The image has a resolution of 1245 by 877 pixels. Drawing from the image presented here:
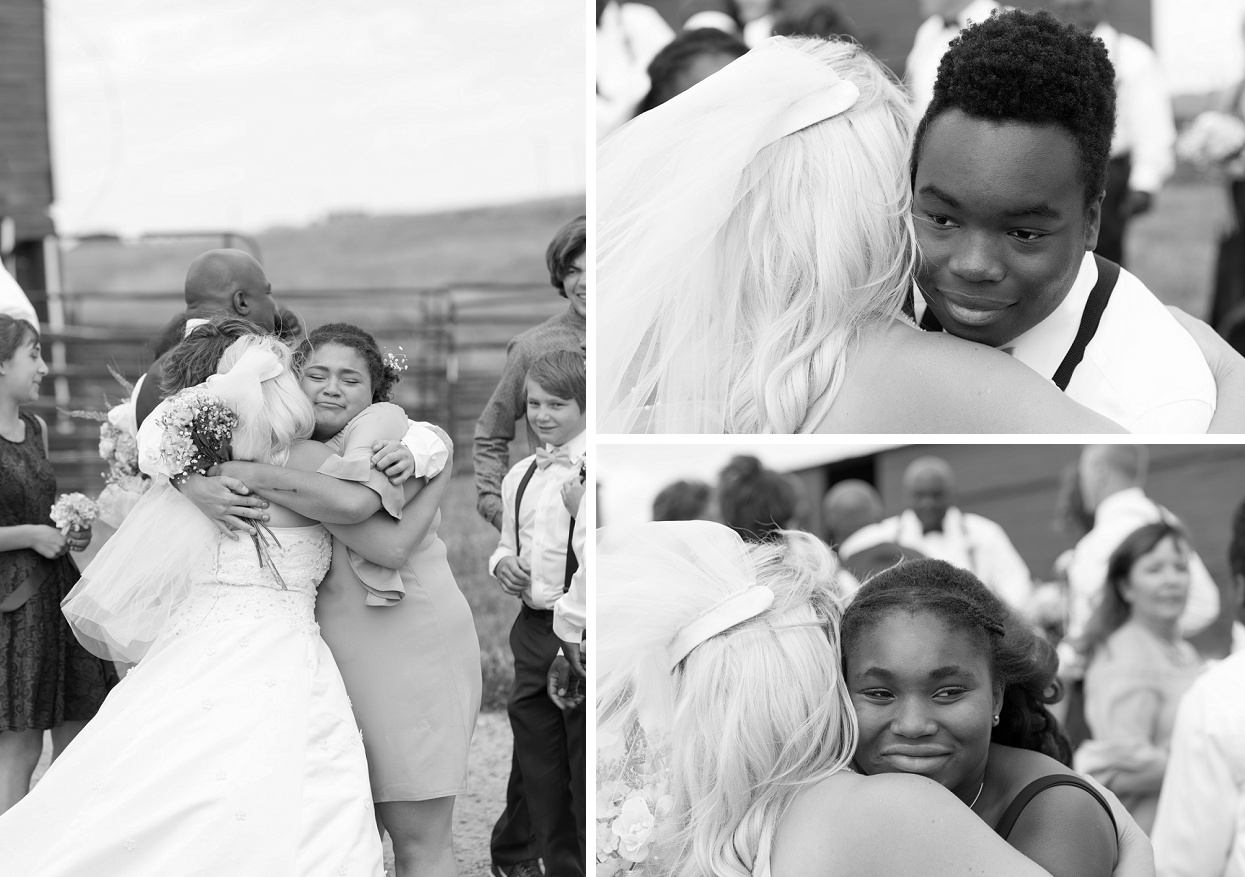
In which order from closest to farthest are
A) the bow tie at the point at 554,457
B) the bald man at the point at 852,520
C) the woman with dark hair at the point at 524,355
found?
the bow tie at the point at 554,457
the woman with dark hair at the point at 524,355
the bald man at the point at 852,520

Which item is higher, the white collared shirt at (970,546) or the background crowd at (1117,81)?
the background crowd at (1117,81)

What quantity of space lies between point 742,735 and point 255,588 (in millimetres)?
1463

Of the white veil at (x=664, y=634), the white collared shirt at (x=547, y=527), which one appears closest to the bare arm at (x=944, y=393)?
the white veil at (x=664, y=634)

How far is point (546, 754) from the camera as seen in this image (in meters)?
4.17

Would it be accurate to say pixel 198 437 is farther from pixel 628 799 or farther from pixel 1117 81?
pixel 1117 81

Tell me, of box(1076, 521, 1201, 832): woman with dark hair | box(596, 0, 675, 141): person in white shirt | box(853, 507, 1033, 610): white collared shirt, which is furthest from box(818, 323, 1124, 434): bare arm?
box(596, 0, 675, 141): person in white shirt

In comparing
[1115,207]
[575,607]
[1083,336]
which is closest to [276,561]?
[575,607]

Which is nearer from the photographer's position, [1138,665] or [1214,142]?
[1138,665]


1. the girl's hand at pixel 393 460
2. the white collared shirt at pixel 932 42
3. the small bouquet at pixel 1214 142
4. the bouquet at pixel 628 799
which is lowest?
the bouquet at pixel 628 799

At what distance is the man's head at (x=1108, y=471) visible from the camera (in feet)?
21.0

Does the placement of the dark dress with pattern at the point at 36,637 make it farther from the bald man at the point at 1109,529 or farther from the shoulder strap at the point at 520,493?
the bald man at the point at 1109,529

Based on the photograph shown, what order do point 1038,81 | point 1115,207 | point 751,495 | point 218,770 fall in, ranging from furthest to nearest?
point 1115,207 < point 751,495 < point 218,770 < point 1038,81

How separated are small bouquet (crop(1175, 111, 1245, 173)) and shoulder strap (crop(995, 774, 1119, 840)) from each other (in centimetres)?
646

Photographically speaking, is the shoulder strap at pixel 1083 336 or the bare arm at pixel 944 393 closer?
the bare arm at pixel 944 393
